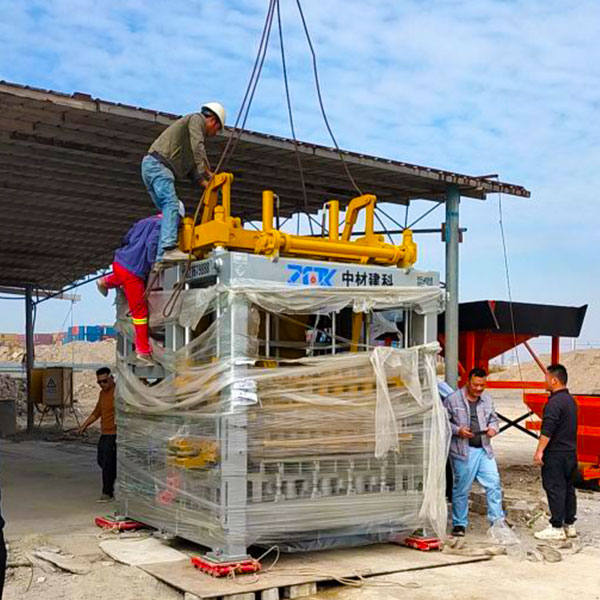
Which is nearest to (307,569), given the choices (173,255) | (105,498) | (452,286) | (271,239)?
(271,239)

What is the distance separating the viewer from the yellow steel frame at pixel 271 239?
6797 millimetres

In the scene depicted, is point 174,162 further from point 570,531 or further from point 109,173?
point 570,531

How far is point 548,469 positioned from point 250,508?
317 centimetres

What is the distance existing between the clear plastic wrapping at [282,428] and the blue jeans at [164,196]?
1.86 ft

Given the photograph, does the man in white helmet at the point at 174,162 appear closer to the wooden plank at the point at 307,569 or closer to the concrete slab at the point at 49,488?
the wooden plank at the point at 307,569

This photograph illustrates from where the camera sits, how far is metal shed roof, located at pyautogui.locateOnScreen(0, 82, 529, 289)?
26.7ft

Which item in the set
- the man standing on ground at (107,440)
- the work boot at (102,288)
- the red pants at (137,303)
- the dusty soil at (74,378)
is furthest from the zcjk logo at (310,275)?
the dusty soil at (74,378)

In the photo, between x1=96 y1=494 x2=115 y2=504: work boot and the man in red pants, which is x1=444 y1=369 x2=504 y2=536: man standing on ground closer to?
the man in red pants

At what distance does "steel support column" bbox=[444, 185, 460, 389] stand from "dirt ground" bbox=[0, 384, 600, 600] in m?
1.77

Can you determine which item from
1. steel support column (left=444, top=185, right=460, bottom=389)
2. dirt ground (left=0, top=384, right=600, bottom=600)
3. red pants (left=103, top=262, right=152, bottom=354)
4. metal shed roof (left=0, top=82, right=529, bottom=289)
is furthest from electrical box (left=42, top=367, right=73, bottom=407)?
red pants (left=103, top=262, right=152, bottom=354)

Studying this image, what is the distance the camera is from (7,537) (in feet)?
24.6

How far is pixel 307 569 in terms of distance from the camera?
21.4 ft

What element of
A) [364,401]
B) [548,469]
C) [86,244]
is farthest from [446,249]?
[86,244]

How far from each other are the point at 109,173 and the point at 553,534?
671 centimetres
